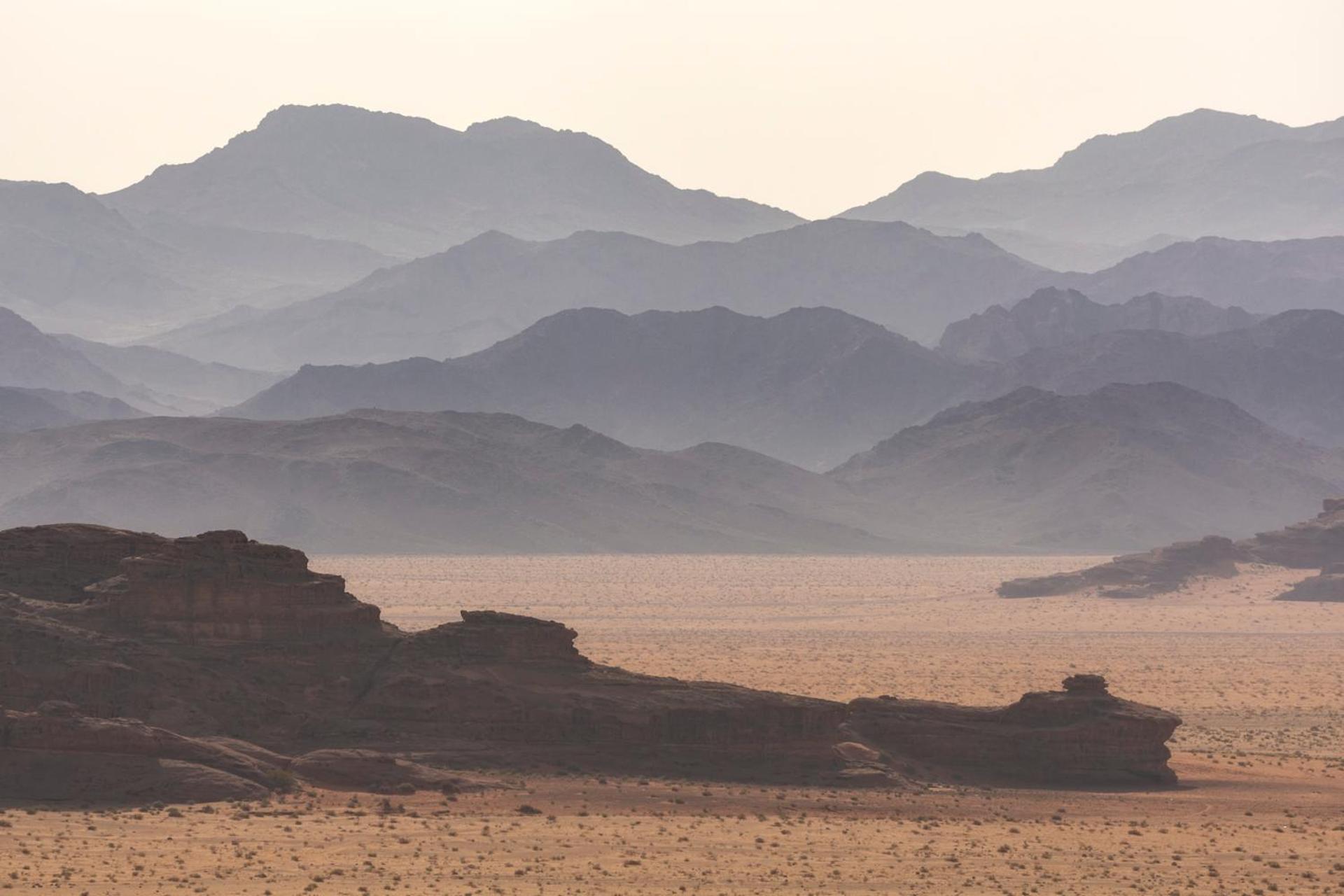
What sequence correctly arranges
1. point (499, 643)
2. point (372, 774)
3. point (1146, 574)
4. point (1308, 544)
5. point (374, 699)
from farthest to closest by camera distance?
point (1308, 544)
point (1146, 574)
point (499, 643)
point (374, 699)
point (372, 774)

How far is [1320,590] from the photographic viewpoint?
12694 centimetres

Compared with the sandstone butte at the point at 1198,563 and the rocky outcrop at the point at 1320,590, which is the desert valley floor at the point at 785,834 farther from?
the sandstone butte at the point at 1198,563

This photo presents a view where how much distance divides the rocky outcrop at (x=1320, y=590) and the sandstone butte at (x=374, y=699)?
82.7m

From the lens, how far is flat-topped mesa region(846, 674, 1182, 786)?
1881 inches

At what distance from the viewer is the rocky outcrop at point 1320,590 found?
414 ft

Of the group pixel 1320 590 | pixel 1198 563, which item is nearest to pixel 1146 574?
pixel 1198 563

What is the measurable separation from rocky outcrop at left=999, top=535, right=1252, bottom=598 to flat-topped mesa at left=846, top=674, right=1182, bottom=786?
282 ft

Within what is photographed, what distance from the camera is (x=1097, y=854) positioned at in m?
39.8

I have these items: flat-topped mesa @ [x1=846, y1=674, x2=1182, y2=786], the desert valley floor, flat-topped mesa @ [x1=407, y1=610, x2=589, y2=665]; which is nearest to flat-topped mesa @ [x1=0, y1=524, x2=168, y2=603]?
flat-topped mesa @ [x1=407, y1=610, x2=589, y2=665]

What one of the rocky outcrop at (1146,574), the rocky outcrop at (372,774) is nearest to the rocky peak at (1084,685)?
the rocky outcrop at (372,774)

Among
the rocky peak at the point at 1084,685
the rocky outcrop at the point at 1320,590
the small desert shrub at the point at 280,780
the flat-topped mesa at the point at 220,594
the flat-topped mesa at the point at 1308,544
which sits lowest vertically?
the small desert shrub at the point at 280,780

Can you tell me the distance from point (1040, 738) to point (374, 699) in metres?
15.5

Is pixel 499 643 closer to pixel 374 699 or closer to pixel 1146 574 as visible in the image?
pixel 374 699

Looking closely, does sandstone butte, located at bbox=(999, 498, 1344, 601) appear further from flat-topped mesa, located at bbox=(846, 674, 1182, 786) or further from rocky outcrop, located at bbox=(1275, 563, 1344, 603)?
flat-topped mesa, located at bbox=(846, 674, 1182, 786)
